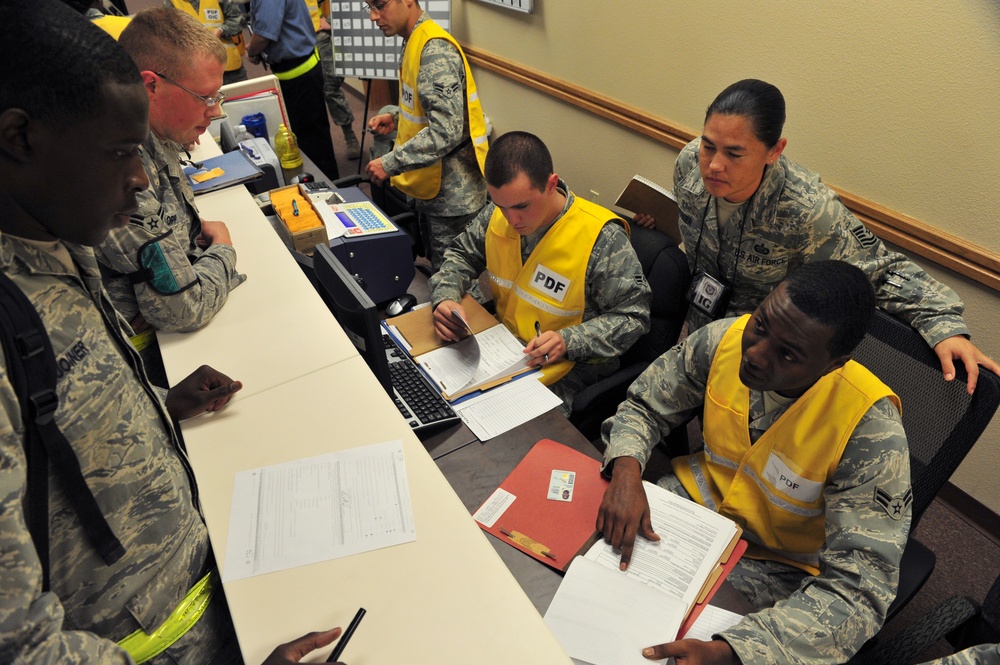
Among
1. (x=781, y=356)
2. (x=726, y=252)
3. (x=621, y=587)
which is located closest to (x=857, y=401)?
(x=781, y=356)

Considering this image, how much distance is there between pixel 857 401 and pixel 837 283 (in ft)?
0.77

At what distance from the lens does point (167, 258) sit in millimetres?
1361

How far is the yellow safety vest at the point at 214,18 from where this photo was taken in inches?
150

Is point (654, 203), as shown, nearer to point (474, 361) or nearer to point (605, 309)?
point (605, 309)

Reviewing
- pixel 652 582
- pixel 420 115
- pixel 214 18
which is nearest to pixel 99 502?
pixel 652 582

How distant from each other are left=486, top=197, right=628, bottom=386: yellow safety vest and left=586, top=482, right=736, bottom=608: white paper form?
0.59m

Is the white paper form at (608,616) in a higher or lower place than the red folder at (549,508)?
higher

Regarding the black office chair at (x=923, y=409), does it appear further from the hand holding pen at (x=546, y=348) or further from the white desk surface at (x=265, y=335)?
the white desk surface at (x=265, y=335)

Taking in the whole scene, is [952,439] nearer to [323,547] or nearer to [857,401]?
A: [857,401]

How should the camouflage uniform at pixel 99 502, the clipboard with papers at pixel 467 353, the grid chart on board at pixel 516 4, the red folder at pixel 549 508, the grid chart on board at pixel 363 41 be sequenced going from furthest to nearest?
the grid chart on board at pixel 363 41 → the grid chart on board at pixel 516 4 → the clipboard with papers at pixel 467 353 → the red folder at pixel 549 508 → the camouflage uniform at pixel 99 502

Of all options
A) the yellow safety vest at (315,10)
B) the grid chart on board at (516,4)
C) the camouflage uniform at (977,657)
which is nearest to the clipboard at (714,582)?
the camouflage uniform at (977,657)

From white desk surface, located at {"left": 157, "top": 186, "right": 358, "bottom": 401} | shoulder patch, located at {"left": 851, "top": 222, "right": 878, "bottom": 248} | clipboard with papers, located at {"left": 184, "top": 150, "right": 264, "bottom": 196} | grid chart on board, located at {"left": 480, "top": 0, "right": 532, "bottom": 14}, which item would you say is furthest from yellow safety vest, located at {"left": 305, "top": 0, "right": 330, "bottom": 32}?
shoulder patch, located at {"left": 851, "top": 222, "right": 878, "bottom": 248}

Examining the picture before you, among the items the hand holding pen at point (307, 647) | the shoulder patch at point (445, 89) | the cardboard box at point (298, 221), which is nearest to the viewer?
the hand holding pen at point (307, 647)

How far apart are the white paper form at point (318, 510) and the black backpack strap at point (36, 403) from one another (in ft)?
1.04
